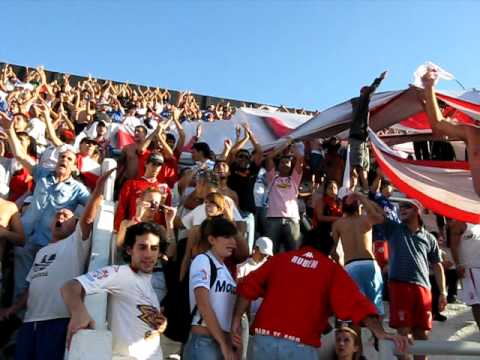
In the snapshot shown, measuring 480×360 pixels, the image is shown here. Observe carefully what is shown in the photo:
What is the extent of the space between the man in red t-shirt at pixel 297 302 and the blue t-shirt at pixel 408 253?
1.90 m

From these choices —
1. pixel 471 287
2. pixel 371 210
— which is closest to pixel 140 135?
pixel 371 210

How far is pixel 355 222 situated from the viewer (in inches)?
219

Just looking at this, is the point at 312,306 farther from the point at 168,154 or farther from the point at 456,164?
the point at 168,154

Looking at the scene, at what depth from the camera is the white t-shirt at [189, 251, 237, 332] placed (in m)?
3.54

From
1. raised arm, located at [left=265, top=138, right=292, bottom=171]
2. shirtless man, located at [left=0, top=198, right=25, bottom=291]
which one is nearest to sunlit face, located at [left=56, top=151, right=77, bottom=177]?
shirtless man, located at [left=0, top=198, right=25, bottom=291]

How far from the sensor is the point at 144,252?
3.56 meters

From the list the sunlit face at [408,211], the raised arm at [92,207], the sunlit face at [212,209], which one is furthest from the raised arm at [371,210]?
the raised arm at [92,207]

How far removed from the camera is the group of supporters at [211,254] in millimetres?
3486

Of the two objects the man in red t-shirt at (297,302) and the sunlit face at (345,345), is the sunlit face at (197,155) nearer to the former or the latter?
→ the sunlit face at (345,345)

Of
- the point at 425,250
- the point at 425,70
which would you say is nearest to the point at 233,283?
the point at 425,70

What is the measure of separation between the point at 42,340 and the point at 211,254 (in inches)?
52.0

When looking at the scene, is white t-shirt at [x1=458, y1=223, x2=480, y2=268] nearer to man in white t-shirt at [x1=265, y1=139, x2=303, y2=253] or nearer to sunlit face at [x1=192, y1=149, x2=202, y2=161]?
man in white t-shirt at [x1=265, y1=139, x2=303, y2=253]

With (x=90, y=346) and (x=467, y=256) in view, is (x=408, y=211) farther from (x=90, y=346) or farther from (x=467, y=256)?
(x=90, y=346)

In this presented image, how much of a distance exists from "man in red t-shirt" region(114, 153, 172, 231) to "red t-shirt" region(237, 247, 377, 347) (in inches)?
61.6
